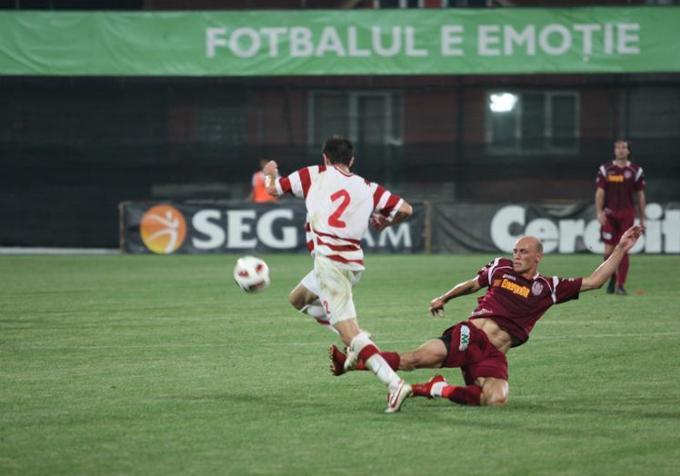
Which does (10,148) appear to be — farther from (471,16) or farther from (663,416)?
(663,416)

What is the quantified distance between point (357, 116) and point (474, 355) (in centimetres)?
1889

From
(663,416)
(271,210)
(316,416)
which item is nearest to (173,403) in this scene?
(316,416)

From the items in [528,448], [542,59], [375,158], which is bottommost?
[528,448]

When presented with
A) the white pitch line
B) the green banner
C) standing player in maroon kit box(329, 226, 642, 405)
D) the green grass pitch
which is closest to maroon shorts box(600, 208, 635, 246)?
the green grass pitch

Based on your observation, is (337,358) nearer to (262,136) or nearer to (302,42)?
(302,42)

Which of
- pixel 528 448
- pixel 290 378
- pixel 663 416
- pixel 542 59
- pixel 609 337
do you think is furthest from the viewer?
pixel 542 59

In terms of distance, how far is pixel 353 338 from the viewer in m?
8.67

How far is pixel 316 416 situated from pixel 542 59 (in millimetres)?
18672

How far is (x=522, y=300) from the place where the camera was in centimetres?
911

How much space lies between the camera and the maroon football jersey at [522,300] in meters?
9.08

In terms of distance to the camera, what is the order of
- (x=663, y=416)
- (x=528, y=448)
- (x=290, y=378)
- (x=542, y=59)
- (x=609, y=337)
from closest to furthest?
(x=528, y=448) → (x=663, y=416) → (x=290, y=378) → (x=609, y=337) → (x=542, y=59)

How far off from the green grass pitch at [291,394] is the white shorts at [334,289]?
2.11ft

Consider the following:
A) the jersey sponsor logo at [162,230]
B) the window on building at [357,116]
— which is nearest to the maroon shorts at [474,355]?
the jersey sponsor logo at [162,230]

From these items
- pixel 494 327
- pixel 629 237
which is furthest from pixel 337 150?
pixel 629 237
